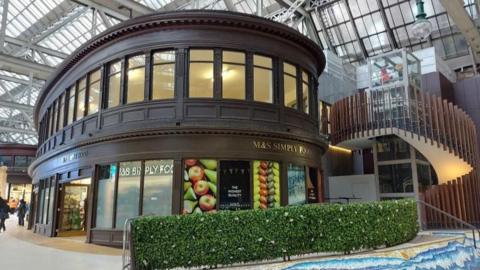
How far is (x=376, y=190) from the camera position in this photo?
17312mm

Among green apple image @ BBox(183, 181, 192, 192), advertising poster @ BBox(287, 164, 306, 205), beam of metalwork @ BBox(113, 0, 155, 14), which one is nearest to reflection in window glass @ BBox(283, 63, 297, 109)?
advertising poster @ BBox(287, 164, 306, 205)

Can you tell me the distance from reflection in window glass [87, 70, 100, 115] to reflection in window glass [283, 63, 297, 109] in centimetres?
679

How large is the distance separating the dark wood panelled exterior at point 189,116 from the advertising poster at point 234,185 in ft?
0.95

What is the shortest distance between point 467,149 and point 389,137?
11.2ft

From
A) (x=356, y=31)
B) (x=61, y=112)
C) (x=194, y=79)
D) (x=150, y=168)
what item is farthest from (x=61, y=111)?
(x=356, y=31)

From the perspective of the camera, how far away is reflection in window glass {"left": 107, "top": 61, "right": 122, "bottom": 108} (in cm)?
1301

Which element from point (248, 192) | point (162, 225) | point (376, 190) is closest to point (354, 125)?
point (376, 190)

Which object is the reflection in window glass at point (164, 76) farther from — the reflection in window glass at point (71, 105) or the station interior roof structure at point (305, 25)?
the station interior roof structure at point (305, 25)

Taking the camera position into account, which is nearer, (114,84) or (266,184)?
(266,184)

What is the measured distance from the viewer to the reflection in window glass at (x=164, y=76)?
482 inches

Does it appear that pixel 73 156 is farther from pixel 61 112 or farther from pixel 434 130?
pixel 434 130

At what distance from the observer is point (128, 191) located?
39.2 feet

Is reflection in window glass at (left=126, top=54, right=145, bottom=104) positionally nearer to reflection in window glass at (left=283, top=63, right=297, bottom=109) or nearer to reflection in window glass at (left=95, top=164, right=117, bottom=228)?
reflection in window glass at (left=95, top=164, right=117, bottom=228)

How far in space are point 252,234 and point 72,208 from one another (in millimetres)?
11387
